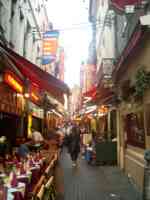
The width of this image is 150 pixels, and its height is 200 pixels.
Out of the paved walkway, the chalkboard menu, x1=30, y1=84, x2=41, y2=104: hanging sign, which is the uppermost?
x1=30, y1=84, x2=41, y2=104: hanging sign

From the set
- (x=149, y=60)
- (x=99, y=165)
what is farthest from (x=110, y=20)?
(x=149, y=60)

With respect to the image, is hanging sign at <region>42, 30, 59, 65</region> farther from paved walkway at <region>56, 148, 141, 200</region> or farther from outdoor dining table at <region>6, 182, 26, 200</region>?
outdoor dining table at <region>6, 182, 26, 200</region>

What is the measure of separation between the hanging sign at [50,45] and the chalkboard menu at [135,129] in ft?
33.5

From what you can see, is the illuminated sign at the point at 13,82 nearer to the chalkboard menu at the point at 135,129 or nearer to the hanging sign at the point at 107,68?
the chalkboard menu at the point at 135,129

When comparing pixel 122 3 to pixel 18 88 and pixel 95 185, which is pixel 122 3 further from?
pixel 95 185

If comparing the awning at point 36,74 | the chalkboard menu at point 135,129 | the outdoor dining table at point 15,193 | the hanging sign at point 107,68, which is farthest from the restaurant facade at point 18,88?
the hanging sign at point 107,68

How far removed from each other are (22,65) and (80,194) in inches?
168

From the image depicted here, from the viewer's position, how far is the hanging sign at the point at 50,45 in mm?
20094

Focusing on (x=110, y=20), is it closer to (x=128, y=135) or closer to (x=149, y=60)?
(x=128, y=135)

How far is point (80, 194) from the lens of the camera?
882 cm

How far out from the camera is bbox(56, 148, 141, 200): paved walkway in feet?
28.1

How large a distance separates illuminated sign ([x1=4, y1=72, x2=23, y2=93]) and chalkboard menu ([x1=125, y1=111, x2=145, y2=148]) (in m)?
4.55

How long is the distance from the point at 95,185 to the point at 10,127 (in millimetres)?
5790

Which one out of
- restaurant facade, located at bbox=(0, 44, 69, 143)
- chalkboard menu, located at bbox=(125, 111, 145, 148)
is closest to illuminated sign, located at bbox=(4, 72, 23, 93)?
restaurant facade, located at bbox=(0, 44, 69, 143)
